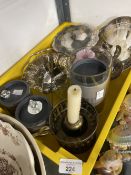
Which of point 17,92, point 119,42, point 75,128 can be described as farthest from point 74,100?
point 119,42

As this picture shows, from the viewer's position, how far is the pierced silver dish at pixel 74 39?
708mm

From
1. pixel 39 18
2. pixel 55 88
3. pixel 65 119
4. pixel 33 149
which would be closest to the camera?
pixel 33 149

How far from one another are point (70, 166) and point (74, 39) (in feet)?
1.34

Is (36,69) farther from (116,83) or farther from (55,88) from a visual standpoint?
(116,83)

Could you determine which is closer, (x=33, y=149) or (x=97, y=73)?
(x=33, y=149)

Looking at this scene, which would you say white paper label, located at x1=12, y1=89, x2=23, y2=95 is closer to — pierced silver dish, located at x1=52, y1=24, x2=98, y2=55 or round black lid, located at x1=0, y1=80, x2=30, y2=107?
round black lid, located at x1=0, y1=80, x2=30, y2=107

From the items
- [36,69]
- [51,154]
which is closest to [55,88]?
[36,69]

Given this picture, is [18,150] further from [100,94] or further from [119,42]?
[119,42]

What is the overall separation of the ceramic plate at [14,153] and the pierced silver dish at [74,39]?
347 millimetres

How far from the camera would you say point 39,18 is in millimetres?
734

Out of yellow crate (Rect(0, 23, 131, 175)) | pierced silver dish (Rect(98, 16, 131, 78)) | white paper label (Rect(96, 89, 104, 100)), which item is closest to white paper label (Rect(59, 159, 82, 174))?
yellow crate (Rect(0, 23, 131, 175))

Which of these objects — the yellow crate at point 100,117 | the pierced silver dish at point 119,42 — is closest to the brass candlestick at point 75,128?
the yellow crate at point 100,117

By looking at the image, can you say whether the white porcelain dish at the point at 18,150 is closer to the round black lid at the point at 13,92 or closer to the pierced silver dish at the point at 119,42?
the round black lid at the point at 13,92

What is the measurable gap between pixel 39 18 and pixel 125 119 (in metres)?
0.40
